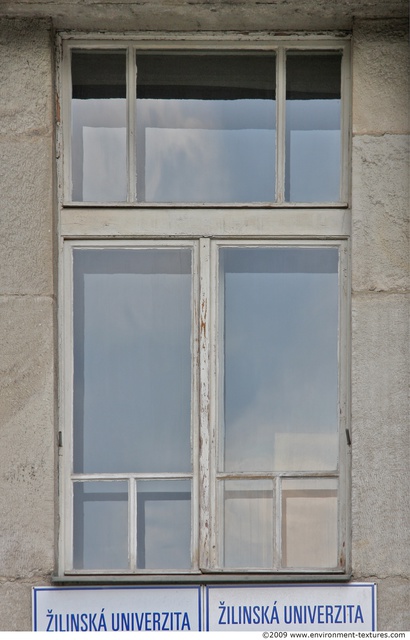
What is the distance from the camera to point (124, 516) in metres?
5.32

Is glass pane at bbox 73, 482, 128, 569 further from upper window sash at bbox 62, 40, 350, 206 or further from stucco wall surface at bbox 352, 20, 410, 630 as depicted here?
upper window sash at bbox 62, 40, 350, 206

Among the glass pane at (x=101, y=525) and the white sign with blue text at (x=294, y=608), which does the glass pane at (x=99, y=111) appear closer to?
the glass pane at (x=101, y=525)

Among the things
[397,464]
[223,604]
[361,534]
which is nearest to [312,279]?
[397,464]

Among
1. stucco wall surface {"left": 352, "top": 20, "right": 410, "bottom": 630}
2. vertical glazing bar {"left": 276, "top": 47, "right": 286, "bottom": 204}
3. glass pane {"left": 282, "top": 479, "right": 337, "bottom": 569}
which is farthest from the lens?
vertical glazing bar {"left": 276, "top": 47, "right": 286, "bottom": 204}

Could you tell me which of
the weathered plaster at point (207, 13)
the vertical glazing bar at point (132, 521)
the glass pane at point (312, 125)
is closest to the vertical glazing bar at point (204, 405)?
the vertical glazing bar at point (132, 521)

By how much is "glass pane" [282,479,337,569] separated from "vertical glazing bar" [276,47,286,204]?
182 centimetres

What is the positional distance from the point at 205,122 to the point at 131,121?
473 millimetres

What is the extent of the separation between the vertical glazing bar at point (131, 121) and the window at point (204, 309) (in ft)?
0.03

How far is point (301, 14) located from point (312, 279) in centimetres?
162

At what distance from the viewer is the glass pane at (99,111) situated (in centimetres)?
547

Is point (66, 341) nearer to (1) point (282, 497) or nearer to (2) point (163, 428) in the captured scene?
(2) point (163, 428)

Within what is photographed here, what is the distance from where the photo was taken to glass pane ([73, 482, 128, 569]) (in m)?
5.32

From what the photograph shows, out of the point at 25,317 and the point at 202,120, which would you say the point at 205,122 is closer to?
Answer: the point at 202,120

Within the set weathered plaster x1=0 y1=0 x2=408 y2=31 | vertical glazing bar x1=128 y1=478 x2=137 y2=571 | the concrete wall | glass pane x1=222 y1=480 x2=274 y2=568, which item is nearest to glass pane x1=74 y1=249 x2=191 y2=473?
vertical glazing bar x1=128 y1=478 x2=137 y2=571
